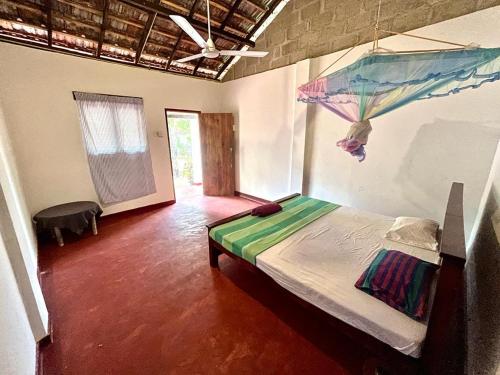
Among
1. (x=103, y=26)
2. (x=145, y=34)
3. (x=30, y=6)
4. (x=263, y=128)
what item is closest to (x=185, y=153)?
(x=263, y=128)

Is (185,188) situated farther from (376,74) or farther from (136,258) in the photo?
→ (376,74)

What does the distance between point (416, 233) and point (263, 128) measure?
3016 mm

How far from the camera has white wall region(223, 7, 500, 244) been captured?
204 cm

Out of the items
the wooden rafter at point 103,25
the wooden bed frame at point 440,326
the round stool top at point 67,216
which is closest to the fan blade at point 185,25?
the wooden rafter at point 103,25

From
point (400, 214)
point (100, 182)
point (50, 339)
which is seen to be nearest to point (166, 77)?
point (100, 182)

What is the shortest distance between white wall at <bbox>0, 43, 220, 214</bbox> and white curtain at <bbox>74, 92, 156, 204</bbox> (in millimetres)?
122

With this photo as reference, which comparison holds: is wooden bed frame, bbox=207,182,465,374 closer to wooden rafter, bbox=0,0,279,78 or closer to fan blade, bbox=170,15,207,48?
fan blade, bbox=170,15,207,48

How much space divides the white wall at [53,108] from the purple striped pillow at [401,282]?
3.86m

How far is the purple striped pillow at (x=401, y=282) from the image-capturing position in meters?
1.14

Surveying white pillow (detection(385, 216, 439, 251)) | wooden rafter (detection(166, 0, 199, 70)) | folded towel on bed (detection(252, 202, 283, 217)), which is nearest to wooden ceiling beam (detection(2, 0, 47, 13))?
wooden rafter (detection(166, 0, 199, 70))

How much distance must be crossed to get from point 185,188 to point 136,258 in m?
3.30

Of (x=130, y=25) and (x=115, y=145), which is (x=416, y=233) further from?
(x=130, y=25)

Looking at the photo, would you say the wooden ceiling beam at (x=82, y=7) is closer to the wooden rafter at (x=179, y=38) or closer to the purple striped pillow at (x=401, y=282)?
the wooden rafter at (x=179, y=38)

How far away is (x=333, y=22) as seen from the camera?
2.86m
